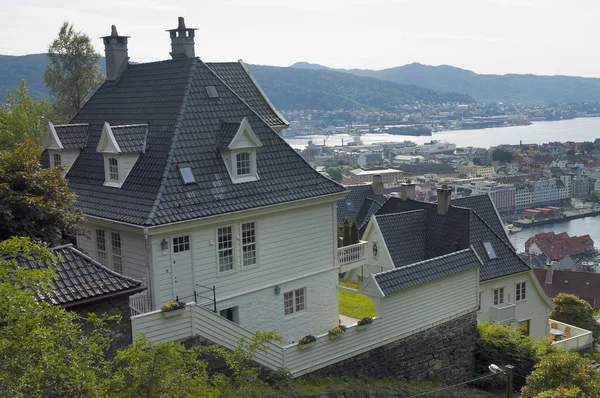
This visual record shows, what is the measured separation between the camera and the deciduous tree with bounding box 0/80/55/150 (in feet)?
120

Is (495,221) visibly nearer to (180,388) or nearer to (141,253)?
(141,253)

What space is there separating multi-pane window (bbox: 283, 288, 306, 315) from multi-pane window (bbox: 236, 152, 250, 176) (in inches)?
183

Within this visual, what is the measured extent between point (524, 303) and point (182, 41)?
883 inches

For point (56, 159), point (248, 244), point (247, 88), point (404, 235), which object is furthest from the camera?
point (404, 235)

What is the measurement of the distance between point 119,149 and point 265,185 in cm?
504

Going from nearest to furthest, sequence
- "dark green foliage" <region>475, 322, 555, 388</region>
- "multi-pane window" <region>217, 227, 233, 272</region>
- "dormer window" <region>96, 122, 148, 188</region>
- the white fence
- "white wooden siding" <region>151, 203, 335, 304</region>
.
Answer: the white fence, "white wooden siding" <region>151, 203, 335, 304</region>, "multi-pane window" <region>217, 227, 233, 272</region>, "dormer window" <region>96, 122, 148, 188</region>, "dark green foliage" <region>475, 322, 555, 388</region>

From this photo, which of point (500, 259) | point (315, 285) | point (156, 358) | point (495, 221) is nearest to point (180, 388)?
point (156, 358)

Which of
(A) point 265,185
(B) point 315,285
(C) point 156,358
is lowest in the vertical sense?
(B) point 315,285

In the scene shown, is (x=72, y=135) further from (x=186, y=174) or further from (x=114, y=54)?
(x=186, y=174)

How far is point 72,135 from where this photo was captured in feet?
85.4

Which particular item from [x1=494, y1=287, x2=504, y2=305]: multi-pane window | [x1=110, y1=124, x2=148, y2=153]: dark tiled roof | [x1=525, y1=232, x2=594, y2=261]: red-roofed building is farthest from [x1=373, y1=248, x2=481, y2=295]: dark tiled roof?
[x1=525, y1=232, x2=594, y2=261]: red-roofed building

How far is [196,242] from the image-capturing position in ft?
70.9

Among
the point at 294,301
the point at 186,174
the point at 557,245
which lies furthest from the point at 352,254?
the point at 557,245

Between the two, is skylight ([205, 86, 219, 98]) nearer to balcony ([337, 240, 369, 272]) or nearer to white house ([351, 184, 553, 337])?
balcony ([337, 240, 369, 272])
